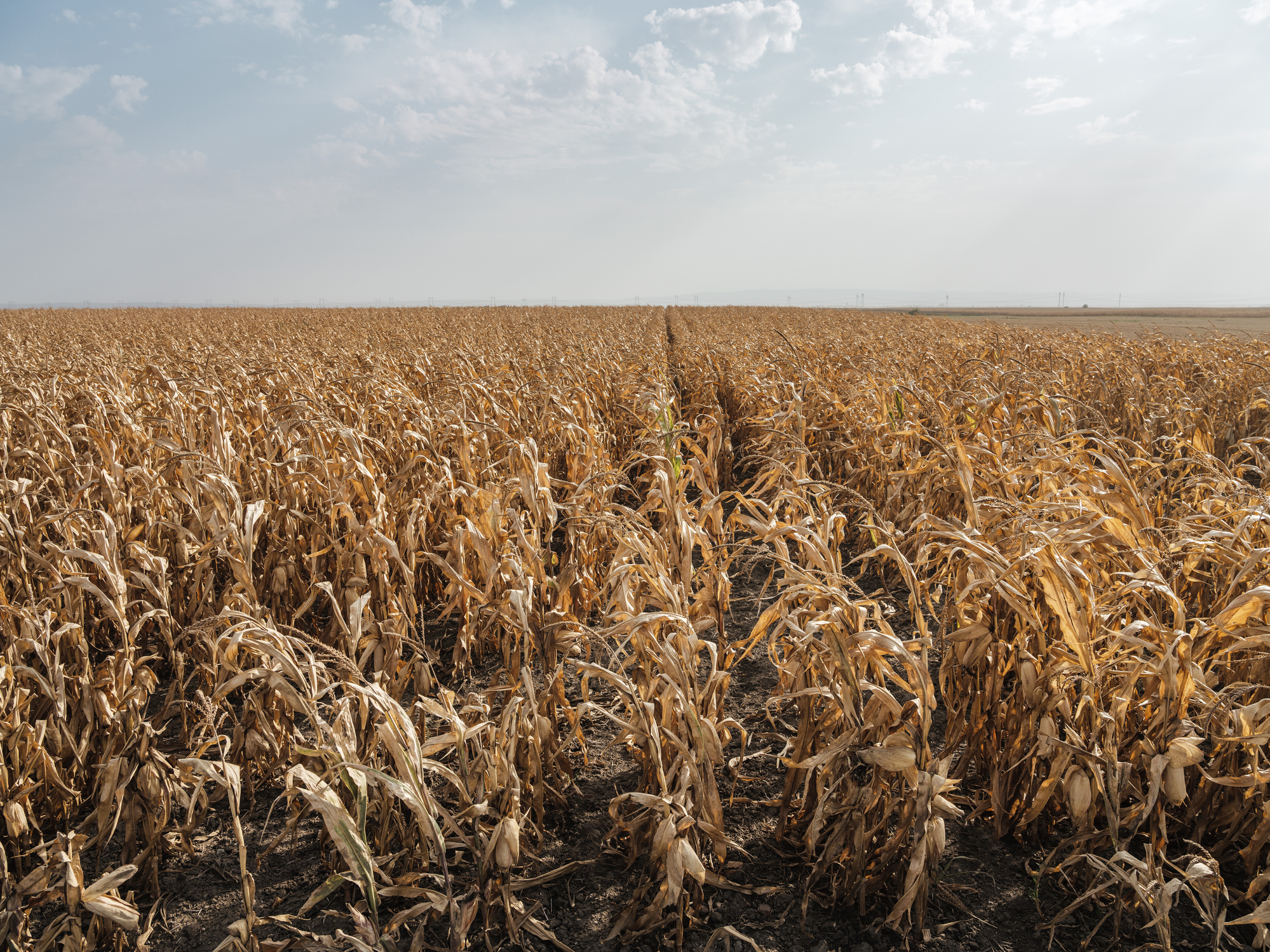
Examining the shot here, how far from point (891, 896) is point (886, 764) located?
0.64 meters

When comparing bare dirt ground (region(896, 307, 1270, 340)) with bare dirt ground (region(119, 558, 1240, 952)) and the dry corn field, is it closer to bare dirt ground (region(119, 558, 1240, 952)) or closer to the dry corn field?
the dry corn field

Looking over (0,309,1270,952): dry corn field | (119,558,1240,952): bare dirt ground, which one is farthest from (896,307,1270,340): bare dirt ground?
(119,558,1240,952): bare dirt ground

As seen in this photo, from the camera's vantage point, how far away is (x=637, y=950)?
190 centimetres

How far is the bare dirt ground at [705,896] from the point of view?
191 centimetres

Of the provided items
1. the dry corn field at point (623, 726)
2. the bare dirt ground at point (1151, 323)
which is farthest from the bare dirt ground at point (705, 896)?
the bare dirt ground at point (1151, 323)

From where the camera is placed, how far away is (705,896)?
2057 mm

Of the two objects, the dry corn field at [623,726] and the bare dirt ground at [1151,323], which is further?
the bare dirt ground at [1151,323]

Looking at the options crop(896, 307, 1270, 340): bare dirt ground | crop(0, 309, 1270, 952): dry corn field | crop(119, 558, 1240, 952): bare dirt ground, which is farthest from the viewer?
crop(896, 307, 1270, 340): bare dirt ground

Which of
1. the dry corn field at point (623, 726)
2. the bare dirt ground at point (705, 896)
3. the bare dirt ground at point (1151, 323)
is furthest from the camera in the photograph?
the bare dirt ground at point (1151, 323)

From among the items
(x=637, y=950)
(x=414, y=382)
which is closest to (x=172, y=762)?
(x=637, y=950)

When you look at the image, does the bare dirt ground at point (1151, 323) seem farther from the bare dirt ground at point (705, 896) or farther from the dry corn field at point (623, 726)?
the bare dirt ground at point (705, 896)

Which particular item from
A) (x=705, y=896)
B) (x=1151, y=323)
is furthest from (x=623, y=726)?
(x=1151, y=323)

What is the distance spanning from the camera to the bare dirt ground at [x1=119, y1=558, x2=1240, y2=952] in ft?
6.26

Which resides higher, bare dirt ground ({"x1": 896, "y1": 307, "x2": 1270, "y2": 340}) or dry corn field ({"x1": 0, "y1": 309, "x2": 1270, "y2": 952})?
bare dirt ground ({"x1": 896, "y1": 307, "x2": 1270, "y2": 340})
